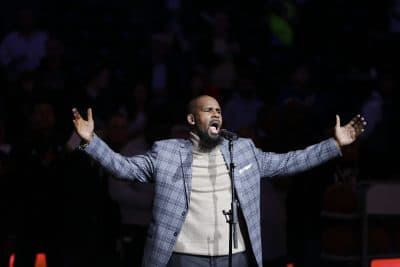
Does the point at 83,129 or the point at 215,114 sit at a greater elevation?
the point at 215,114

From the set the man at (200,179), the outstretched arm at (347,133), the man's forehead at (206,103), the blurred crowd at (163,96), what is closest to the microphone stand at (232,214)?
the man at (200,179)

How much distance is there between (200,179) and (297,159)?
25.5 inches

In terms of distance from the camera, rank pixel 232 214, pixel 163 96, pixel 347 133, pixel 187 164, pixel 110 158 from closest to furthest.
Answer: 1. pixel 232 214
2. pixel 110 158
3. pixel 187 164
4. pixel 347 133
5. pixel 163 96

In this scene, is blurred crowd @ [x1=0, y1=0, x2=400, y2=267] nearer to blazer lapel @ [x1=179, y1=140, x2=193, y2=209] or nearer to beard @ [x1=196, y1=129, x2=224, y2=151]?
blazer lapel @ [x1=179, y1=140, x2=193, y2=209]

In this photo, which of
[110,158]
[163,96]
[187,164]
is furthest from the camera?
[163,96]

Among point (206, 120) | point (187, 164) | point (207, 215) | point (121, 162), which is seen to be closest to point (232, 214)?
point (207, 215)

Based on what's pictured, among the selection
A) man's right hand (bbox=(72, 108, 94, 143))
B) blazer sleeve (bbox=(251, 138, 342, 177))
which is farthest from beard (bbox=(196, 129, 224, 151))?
man's right hand (bbox=(72, 108, 94, 143))

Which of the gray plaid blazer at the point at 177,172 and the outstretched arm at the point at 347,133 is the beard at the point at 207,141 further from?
the outstretched arm at the point at 347,133

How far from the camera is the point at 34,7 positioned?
13039 millimetres

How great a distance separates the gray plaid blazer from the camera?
632 centimetres

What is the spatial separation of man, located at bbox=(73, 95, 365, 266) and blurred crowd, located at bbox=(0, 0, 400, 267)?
0.51m

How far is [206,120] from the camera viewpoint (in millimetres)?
6449

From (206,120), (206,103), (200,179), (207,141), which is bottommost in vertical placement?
(200,179)

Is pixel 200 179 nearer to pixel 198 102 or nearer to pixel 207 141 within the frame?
pixel 207 141
